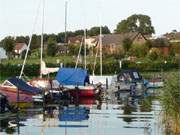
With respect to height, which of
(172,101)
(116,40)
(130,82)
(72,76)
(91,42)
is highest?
(116,40)

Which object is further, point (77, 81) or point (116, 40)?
point (116, 40)

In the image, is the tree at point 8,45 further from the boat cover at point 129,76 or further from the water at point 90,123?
the water at point 90,123

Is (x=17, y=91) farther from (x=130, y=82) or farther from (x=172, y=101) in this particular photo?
(x=130, y=82)

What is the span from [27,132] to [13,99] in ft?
69.8

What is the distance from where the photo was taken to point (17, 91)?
51.5 m

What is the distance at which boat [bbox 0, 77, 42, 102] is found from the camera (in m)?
51.8

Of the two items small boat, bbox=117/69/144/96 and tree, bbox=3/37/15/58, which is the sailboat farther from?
tree, bbox=3/37/15/58

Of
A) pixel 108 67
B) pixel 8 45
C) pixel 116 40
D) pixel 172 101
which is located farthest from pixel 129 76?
pixel 116 40

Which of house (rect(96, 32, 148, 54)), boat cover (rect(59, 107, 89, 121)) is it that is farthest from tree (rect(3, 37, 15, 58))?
boat cover (rect(59, 107, 89, 121))

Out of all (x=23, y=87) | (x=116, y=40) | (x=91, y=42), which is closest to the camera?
(x=23, y=87)

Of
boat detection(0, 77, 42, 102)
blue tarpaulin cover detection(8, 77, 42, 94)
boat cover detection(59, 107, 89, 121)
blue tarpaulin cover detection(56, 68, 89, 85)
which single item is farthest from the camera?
blue tarpaulin cover detection(56, 68, 89, 85)

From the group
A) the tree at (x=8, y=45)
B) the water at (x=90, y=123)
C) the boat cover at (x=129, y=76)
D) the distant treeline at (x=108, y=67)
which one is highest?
the tree at (x=8, y=45)

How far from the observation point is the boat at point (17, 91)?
51.8m

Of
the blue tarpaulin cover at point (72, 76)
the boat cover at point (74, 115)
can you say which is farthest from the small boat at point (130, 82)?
the boat cover at point (74, 115)
